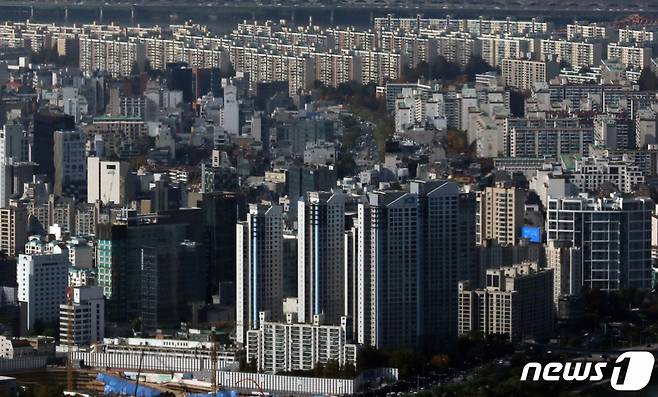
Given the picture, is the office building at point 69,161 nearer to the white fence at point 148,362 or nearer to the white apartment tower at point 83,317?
the white apartment tower at point 83,317

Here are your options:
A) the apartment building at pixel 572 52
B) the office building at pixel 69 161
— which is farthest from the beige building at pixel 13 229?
the apartment building at pixel 572 52

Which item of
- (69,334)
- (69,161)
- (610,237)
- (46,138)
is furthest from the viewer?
(46,138)

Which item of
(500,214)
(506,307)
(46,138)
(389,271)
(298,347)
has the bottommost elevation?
(298,347)

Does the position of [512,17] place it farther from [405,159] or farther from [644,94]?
[405,159]

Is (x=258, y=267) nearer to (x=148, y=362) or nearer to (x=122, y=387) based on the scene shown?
(x=148, y=362)

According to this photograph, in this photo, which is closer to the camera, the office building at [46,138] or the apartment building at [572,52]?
the office building at [46,138]

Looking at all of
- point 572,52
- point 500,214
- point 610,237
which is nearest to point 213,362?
point 610,237

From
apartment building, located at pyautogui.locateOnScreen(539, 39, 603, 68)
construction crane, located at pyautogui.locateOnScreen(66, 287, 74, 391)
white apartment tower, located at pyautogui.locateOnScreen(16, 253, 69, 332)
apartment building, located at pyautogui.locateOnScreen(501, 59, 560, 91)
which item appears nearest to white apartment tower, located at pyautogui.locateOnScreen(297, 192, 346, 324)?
construction crane, located at pyautogui.locateOnScreen(66, 287, 74, 391)
